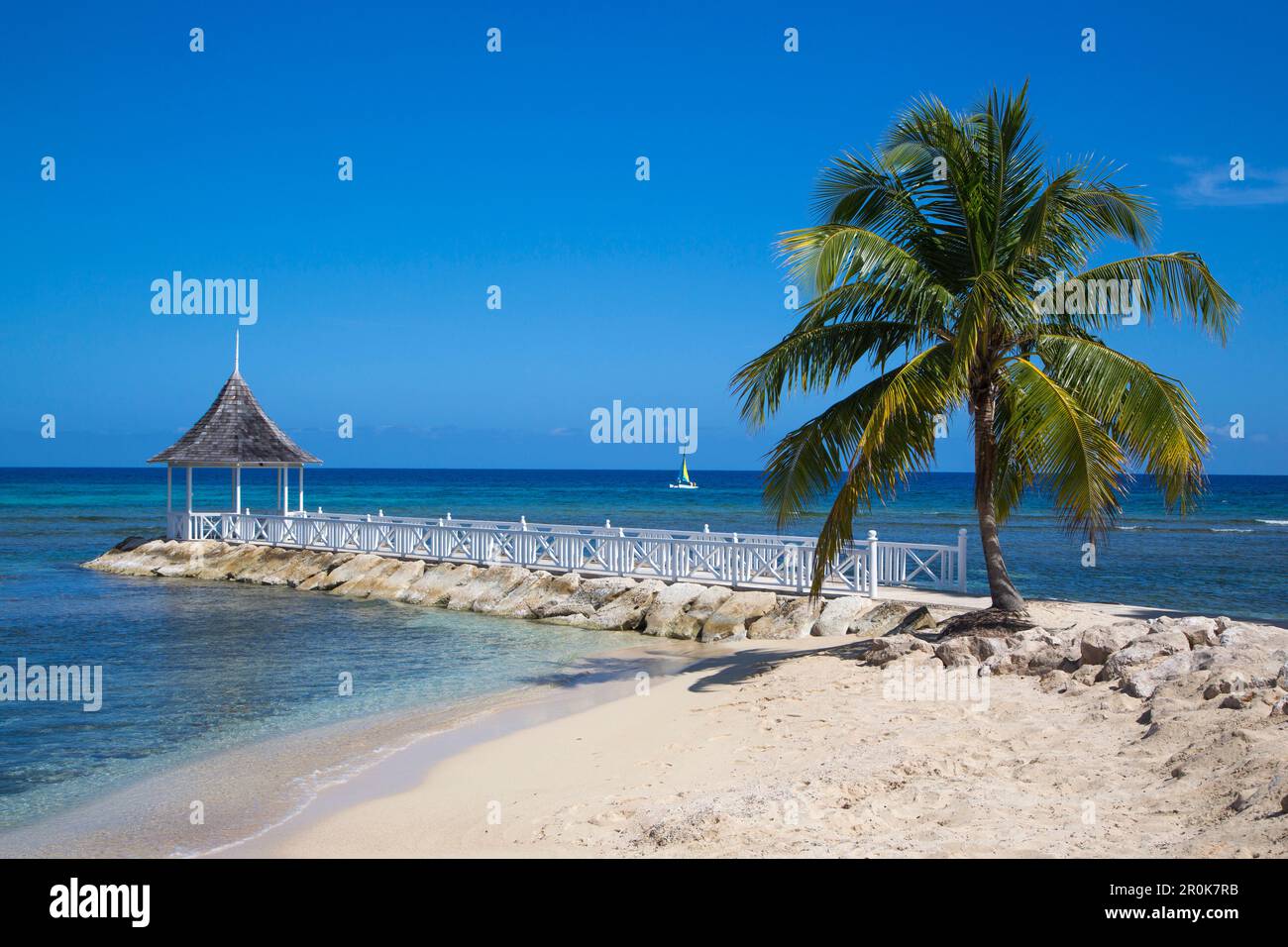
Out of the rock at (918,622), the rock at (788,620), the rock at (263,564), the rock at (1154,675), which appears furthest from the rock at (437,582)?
the rock at (1154,675)

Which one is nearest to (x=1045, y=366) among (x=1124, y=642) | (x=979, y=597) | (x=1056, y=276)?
(x=1056, y=276)

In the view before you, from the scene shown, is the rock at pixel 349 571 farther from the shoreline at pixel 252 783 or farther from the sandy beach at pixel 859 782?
the sandy beach at pixel 859 782

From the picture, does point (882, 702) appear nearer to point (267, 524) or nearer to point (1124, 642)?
point (1124, 642)

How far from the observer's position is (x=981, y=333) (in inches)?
466

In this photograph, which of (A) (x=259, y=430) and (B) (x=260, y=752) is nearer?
(B) (x=260, y=752)

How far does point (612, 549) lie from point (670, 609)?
3.18m

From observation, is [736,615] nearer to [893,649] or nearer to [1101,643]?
[893,649]

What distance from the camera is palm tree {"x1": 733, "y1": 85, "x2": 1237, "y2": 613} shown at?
1102cm

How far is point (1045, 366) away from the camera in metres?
12.0

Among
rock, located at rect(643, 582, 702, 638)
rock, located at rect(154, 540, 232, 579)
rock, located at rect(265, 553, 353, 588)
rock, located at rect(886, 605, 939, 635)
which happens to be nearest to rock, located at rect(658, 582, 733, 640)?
rock, located at rect(643, 582, 702, 638)

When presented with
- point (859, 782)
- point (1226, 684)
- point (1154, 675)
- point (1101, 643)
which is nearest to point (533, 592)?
point (1101, 643)

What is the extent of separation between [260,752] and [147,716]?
2665 millimetres

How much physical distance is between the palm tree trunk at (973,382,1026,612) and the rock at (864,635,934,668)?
4.12 ft

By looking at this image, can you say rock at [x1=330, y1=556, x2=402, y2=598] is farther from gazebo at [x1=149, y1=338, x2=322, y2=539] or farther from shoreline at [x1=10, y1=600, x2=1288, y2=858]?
shoreline at [x1=10, y1=600, x2=1288, y2=858]
